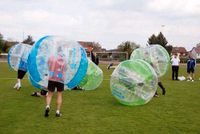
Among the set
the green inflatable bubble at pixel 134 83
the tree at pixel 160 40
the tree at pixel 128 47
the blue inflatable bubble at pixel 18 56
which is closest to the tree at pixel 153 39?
the tree at pixel 160 40

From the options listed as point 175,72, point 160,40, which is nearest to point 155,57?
point 175,72

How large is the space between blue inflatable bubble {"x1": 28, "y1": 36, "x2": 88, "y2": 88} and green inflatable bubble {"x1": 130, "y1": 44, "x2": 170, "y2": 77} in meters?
3.92

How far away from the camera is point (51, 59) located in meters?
8.83

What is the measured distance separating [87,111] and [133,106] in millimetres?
1671

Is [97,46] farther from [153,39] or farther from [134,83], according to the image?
[134,83]

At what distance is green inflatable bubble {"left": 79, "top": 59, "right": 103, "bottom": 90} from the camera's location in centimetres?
1377

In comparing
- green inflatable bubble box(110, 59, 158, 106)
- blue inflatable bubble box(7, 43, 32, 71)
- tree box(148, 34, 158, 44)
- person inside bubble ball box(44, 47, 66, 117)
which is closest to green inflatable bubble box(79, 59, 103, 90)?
blue inflatable bubble box(7, 43, 32, 71)

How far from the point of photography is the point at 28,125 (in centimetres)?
769

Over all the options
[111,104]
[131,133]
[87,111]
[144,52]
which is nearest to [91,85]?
[144,52]

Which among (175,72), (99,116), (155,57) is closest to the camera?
(99,116)

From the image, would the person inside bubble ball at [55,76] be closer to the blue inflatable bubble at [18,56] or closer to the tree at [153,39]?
the blue inflatable bubble at [18,56]

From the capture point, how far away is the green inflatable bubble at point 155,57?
41.1ft

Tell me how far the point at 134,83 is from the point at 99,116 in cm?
193

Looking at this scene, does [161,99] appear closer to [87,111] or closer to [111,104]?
[111,104]
